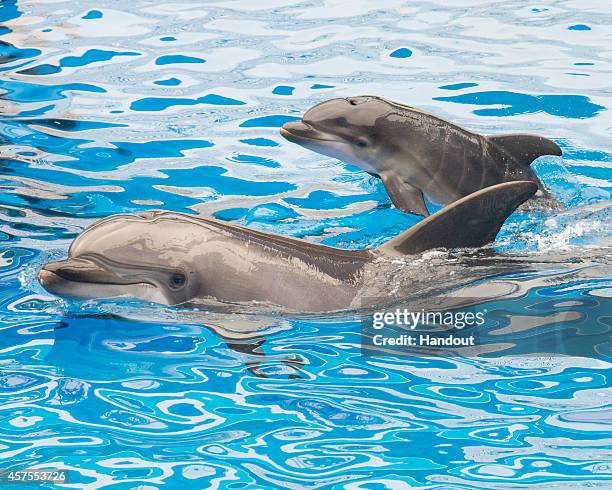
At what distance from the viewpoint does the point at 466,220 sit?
18.9 ft

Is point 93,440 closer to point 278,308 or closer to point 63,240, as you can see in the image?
point 278,308

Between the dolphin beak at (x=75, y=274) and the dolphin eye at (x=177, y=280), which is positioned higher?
the dolphin beak at (x=75, y=274)

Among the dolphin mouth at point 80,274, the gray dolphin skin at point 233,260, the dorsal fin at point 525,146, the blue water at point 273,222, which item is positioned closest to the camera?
the blue water at point 273,222

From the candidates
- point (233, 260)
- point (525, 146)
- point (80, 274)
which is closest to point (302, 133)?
point (525, 146)

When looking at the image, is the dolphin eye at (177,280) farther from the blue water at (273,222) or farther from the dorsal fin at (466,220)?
the dorsal fin at (466,220)

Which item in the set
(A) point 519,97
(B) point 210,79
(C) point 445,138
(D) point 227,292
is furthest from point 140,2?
(D) point 227,292

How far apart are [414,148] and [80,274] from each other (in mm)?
3276

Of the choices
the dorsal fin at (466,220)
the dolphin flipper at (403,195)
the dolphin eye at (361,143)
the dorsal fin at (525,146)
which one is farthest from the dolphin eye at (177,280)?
the dorsal fin at (525,146)

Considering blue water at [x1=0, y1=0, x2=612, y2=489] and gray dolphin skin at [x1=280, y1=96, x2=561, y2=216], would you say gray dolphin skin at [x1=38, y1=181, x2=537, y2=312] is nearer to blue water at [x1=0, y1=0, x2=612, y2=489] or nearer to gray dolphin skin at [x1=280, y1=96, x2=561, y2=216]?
blue water at [x1=0, y1=0, x2=612, y2=489]

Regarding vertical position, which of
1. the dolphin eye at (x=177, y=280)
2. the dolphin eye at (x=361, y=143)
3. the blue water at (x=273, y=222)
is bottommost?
the blue water at (x=273, y=222)

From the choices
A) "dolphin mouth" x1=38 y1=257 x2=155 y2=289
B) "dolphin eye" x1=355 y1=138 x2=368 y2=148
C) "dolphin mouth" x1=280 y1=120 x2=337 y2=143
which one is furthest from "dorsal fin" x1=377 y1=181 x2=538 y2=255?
"dolphin mouth" x1=280 y1=120 x2=337 y2=143

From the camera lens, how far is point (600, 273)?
6297mm

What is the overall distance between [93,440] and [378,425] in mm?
1327

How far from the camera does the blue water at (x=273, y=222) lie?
16.1 feet
